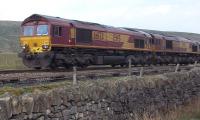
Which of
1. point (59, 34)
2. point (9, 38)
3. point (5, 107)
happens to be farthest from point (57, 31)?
point (9, 38)

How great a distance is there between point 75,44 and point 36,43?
2.55m

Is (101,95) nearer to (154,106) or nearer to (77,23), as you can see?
(154,106)

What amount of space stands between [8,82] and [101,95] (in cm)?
358

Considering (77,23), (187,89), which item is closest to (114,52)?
(77,23)

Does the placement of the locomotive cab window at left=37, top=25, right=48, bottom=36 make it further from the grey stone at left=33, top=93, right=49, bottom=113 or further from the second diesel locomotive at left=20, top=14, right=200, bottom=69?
the grey stone at left=33, top=93, right=49, bottom=113

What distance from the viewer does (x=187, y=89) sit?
22.6m

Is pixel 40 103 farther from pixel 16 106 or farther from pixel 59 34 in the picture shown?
pixel 59 34

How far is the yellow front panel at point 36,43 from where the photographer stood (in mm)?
25141

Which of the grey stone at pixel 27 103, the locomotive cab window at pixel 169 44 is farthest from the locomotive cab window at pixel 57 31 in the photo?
the locomotive cab window at pixel 169 44

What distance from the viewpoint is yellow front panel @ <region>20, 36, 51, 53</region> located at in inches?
990

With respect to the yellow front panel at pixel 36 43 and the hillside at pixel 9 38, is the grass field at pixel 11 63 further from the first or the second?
the hillside at pixel 9 38

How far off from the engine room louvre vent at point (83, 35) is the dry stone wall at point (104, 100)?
791cm

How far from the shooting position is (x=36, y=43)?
2578 centimetres

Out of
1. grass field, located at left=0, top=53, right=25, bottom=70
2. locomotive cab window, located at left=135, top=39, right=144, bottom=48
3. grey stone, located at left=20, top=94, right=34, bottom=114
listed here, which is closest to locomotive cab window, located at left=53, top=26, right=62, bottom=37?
grass field, located at left=0, top=53, right=25, bottom=70
